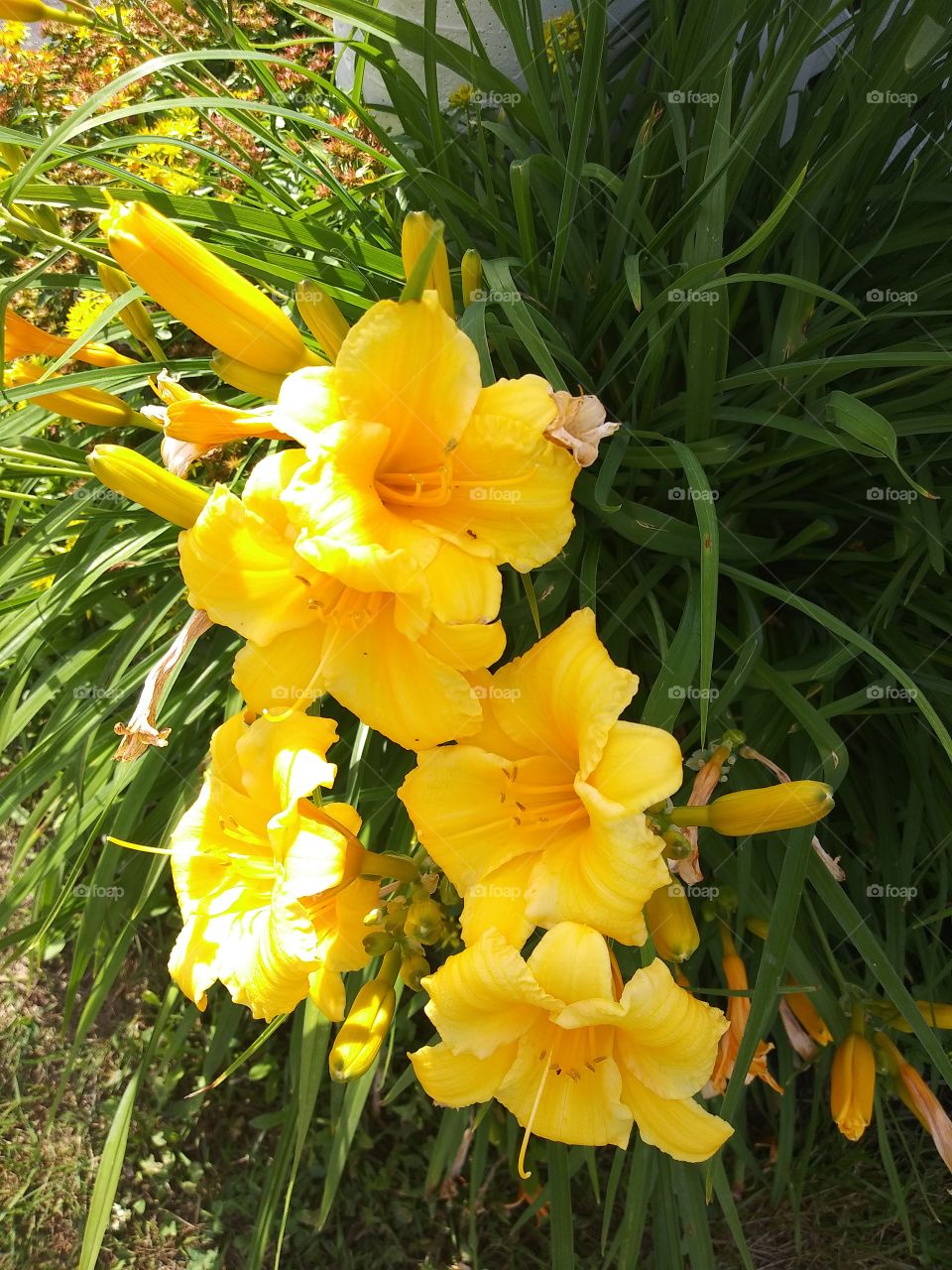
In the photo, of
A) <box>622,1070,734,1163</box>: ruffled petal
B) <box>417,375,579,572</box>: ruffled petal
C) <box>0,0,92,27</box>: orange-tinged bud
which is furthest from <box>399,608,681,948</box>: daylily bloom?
<box>0,0,92,27</box>: orange-tinged bud

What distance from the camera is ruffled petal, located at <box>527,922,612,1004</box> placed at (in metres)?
0.95

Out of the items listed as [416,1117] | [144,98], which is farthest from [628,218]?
[416,1117]

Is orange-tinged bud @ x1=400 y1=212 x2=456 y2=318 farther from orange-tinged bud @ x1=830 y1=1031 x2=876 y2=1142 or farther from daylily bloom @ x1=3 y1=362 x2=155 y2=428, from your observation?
orange-tinged bud @ x1=830 y1=1031 x2=876 y2=1142

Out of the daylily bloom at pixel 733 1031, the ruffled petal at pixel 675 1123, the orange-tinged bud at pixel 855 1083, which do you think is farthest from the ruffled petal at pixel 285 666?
the orange-tinged bud at pixel 855 1083

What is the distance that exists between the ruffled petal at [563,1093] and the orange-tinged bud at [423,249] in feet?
2.89

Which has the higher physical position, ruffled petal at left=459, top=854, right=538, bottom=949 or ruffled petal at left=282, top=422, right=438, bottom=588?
ruffled petal at left=282, top=422, right=438, bottom=588

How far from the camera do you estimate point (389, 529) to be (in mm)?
999

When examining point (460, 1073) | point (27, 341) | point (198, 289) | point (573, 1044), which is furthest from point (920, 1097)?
point (27, 341)

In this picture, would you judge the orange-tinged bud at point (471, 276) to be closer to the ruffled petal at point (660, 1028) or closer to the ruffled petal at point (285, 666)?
the ruffled petal at point (285, 666)

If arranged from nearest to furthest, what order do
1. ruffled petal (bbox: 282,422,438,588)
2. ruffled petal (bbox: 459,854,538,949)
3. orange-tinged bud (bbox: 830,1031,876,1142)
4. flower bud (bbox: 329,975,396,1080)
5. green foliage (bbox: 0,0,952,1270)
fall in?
ruffled petal (bbox: 282,422,438,588) < ruffled petal (bbox: 459,854,538,949) < flower bud (bbox: 329,975,396,1080) < green foliage (bbox: 0,0,952,1270) < orange-tinged bud (bbox: 830,1031,876,1142)

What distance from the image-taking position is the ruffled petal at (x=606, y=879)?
3.16 ft

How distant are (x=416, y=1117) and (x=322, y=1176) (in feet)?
0.88

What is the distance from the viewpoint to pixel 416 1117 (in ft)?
7.24

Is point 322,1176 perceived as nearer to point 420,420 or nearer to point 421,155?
point 420,420
